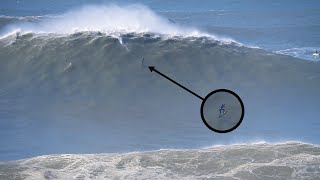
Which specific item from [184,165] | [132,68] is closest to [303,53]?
[132,68]

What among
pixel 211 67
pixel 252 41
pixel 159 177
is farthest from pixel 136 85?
pixel 252 41

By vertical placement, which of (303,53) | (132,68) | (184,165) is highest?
(303,53)

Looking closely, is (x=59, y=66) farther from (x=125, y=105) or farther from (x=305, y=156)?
(x=305, y=156)

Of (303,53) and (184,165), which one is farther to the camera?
(303,53)

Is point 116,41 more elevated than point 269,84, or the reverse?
point 116,41

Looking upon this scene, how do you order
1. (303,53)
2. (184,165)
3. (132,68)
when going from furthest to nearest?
(303,53)
(132,68)
(184,165)

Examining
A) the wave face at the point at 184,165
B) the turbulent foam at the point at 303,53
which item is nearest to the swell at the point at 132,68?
the turbulent foam at the point at 303,53

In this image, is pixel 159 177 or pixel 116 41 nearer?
pixel 159 177

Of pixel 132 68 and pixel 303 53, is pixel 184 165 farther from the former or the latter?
pixel 303 53
